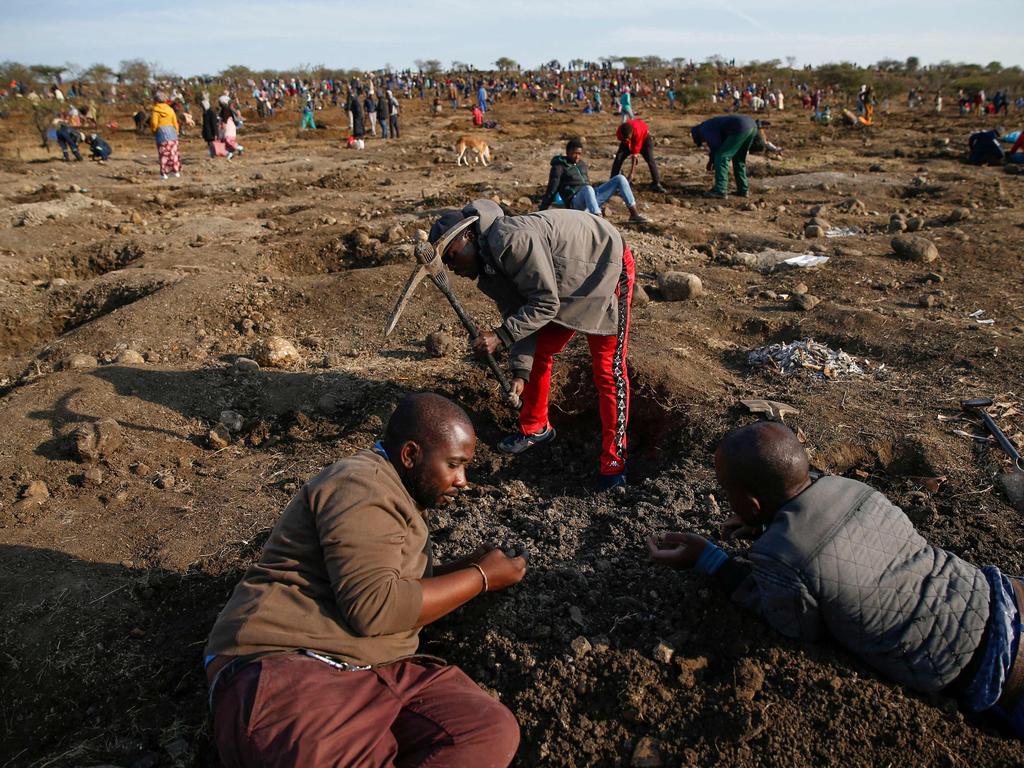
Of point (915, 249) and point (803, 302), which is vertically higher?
point (915, 249)

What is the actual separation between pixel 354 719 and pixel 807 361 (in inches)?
148

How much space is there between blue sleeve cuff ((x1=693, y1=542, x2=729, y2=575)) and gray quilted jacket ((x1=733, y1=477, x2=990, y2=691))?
286 mm

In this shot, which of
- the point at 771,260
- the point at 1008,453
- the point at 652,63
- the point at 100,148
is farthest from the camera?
the point at 652,63

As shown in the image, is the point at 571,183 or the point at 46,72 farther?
the point at 46,72

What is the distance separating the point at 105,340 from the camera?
17.2 feet

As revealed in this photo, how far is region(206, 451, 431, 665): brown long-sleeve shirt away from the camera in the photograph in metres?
1.80

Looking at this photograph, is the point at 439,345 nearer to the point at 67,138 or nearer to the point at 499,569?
the point at 499,569

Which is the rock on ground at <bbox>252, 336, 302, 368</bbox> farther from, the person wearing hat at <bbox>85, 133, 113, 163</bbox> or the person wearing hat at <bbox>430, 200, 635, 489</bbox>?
the person wearing hat at <bbox>85, 133, 113, 163</bbox>

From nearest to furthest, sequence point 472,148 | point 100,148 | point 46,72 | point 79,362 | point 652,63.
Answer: point 79,362
point 472,148
point 100,148
point 46,72
point 652,63

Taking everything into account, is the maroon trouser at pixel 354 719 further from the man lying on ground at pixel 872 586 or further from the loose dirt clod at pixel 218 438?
the loose dirt clod at pixel 218 438

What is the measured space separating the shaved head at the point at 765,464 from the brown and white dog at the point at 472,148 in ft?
41.4

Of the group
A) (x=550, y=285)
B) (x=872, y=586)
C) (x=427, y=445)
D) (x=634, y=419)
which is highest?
(x=550, y=285)

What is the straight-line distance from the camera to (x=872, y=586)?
2.00m

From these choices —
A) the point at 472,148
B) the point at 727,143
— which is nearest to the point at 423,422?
the point at 727,143
